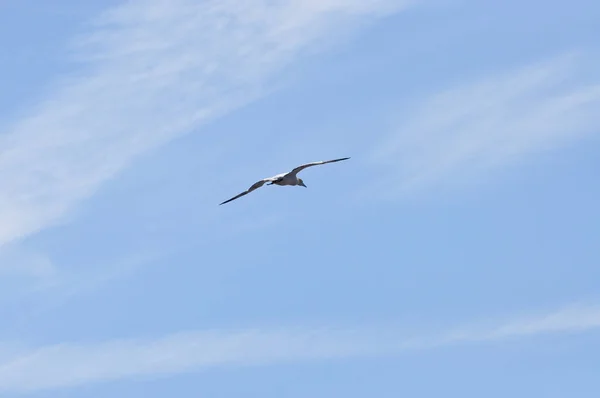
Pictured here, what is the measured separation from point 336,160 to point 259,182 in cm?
1237

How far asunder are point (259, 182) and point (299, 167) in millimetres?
5994

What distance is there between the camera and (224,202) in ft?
564

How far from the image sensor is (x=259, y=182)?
568ft

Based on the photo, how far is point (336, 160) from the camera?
168 m

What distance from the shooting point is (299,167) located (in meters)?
172

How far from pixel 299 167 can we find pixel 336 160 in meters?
7.11

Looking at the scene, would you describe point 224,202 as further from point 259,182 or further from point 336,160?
point 336,160

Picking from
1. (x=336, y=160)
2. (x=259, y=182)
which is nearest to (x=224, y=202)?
(x=259, y=182)

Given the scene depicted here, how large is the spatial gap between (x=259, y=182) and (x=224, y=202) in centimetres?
571

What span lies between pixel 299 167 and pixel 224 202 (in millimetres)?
11466
